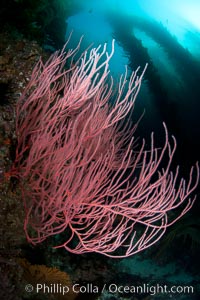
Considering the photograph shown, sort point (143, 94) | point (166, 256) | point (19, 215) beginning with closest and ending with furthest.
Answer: point (19, 215) < point (166, 256) < point (143, 94)

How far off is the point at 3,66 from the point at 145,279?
467 cm

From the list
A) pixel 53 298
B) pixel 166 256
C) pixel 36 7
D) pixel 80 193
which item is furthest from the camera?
pixel 166 256

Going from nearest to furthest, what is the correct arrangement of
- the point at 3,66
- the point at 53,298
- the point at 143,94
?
the point at 3,66 → the point at 53,298 → the point at 143,94

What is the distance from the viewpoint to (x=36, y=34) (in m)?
5.19

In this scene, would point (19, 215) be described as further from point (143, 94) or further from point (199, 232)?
point (143, 94)

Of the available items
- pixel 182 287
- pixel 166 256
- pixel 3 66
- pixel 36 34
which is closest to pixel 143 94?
pixel 36 34

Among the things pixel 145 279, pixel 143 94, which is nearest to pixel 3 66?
pixel 145 279

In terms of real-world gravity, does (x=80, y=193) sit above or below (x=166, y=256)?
above

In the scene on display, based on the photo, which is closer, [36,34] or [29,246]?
[29,246]

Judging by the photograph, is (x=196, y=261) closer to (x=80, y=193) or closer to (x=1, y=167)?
(x=80, y=193)

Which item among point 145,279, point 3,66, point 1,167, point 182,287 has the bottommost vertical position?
point 182,287

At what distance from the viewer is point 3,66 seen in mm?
2812

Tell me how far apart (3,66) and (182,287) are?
5.26 metres

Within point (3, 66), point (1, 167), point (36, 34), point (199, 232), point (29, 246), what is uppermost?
point (36, 34)
